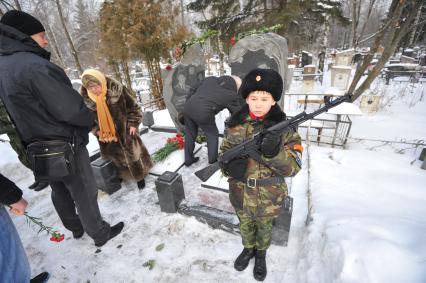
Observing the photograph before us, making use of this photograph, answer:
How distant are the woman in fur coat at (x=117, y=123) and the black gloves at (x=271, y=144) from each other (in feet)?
7.00

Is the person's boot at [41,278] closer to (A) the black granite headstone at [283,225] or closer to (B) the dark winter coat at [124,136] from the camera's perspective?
(B) the dark winter coat at [124,136]

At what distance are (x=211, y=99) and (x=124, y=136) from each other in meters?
1.37

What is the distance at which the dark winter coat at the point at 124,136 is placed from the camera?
2.80 m

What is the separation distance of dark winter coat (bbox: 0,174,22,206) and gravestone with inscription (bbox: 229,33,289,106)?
13.4 feet

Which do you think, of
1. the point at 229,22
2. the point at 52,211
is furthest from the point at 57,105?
the point at 229,22

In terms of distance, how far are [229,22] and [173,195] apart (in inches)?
350

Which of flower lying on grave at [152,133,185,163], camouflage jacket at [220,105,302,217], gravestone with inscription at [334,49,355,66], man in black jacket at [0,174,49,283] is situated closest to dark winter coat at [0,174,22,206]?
man in black jacket at [0,174,49,283]

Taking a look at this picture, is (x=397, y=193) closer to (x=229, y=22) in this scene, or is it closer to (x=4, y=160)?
(x=4, y=160)

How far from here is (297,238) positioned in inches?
93.7

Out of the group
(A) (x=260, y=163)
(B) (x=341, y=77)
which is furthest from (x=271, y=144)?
(B) (x=341, y=77)

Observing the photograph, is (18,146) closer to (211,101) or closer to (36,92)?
(36,92)

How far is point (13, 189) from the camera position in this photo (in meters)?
1.45

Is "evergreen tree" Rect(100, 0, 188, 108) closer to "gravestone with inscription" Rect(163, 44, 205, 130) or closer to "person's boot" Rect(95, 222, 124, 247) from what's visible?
"gravestone with inscription" Rect(163, 44, 205, 130)

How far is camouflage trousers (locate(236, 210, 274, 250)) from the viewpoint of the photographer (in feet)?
6.45
